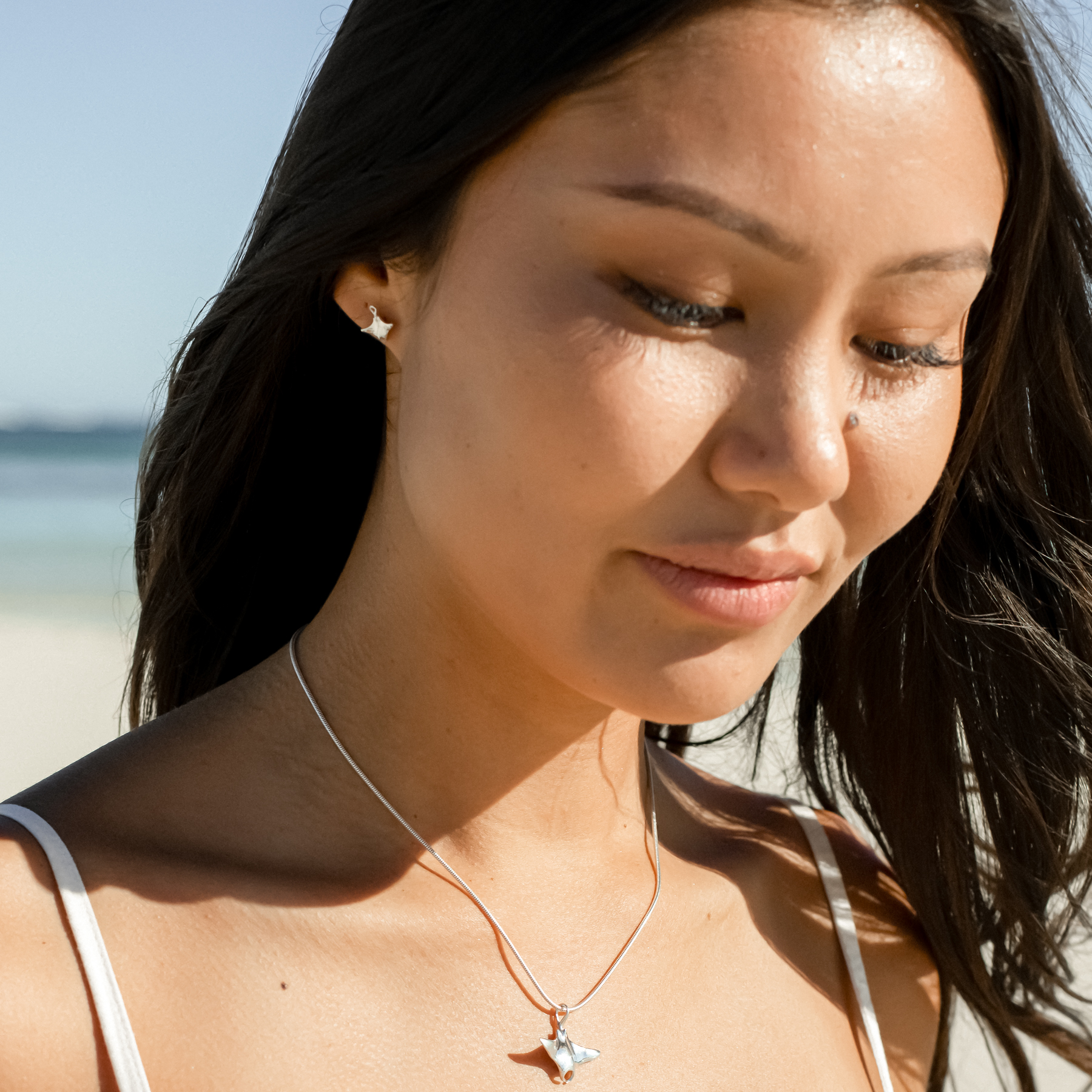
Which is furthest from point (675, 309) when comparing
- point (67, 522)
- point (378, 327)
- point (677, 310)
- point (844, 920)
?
point (67, 522)

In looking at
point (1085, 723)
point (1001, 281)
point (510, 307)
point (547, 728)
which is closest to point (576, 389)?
point (510, 307)

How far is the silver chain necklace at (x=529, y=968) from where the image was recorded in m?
1.62

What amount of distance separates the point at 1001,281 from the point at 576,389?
2.63 feet

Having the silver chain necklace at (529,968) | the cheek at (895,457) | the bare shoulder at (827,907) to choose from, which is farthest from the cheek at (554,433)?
the bare shoulder at (827,907)

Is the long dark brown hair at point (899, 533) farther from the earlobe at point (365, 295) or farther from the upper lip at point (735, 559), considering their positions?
the upper lip at point (735, 559)

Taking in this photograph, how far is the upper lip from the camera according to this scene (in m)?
1.44

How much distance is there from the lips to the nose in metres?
0.09

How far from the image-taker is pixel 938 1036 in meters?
2.09

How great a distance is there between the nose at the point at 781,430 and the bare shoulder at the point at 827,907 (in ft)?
2.89

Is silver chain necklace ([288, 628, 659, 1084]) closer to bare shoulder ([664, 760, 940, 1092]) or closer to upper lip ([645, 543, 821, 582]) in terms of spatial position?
bare shoulder ([664, 760, 940, 1092])

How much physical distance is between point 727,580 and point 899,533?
0.81m

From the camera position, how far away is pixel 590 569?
146 centimetres

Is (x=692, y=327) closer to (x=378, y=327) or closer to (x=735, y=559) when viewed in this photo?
(x=735, y=559)

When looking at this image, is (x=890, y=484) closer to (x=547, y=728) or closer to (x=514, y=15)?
(x=547, y=728)
